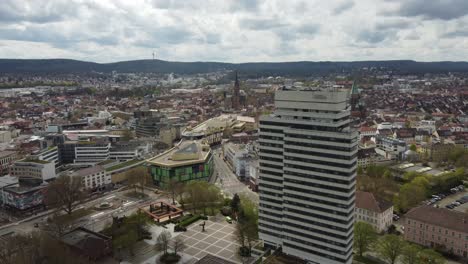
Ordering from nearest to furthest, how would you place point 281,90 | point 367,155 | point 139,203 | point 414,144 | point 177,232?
point 281,90
point 177,232
point 139,203
point 367,155
point 414,144

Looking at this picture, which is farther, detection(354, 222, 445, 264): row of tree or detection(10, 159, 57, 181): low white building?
detection(10, 159, 57, 181): low white building

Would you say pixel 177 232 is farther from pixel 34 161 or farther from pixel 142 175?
pixel 34 161

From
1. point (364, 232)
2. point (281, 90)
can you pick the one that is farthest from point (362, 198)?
point (281, 90)

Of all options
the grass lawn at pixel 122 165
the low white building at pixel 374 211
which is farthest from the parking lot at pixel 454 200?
the grass lawn at pixel 122 165

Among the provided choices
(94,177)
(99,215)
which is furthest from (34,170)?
(99,215)

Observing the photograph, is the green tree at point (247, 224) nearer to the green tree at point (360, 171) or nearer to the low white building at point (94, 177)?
the green tree at point (360, 171)

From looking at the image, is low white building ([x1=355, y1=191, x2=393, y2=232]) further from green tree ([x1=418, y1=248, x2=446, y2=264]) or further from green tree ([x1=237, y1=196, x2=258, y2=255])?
green tree ([x1=237, y1=196, x2=258, y2=255])

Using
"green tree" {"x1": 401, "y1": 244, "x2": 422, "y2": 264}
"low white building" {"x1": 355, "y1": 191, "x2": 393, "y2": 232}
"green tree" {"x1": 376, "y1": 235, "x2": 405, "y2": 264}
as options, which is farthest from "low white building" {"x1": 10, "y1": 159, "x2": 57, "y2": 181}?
"green tree" {"x1": 401, "y1": 244, "x2": 422, "y2": 264}
